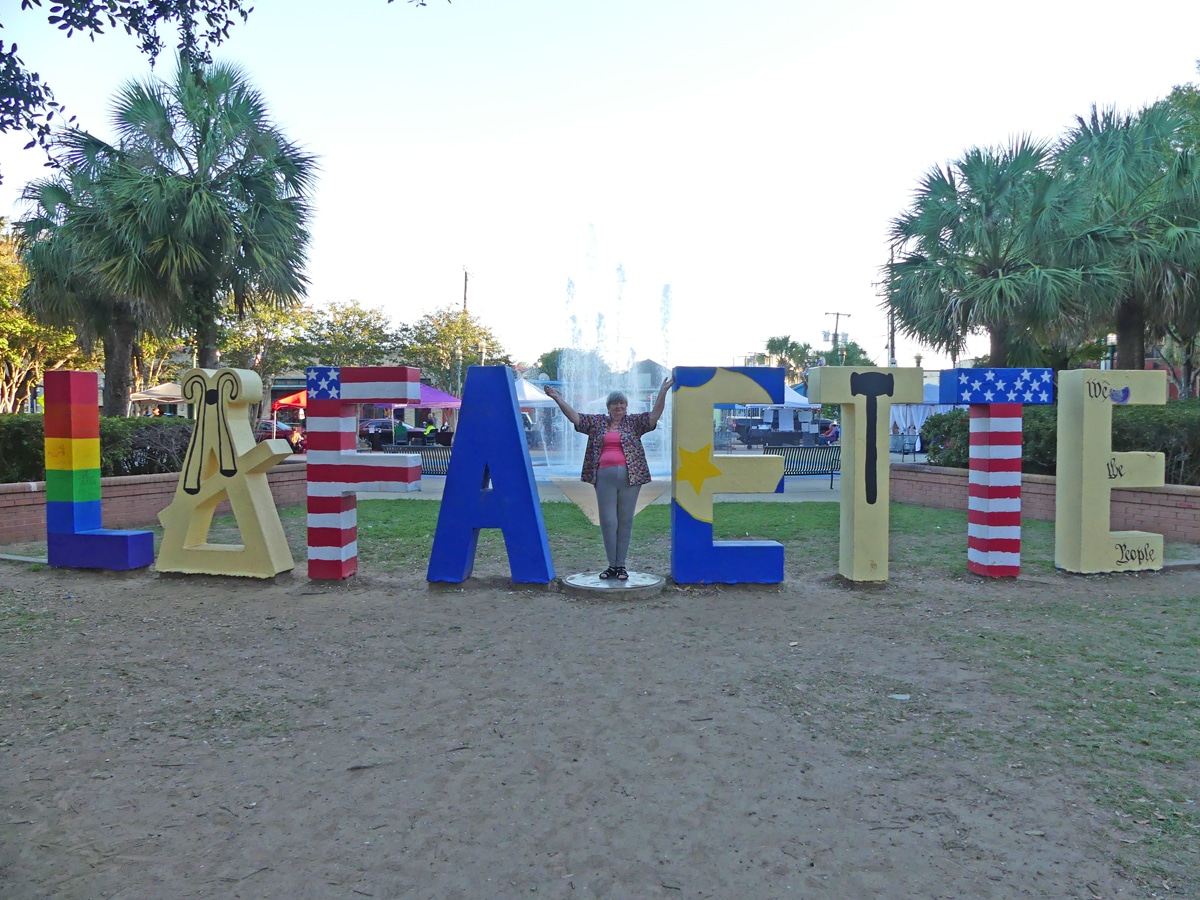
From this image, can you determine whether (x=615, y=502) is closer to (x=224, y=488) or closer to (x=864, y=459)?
(x=864, y=459)

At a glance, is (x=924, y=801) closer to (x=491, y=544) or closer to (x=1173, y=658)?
(x=1173, y=658)

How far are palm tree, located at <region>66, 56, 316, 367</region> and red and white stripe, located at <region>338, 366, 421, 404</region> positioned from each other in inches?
335

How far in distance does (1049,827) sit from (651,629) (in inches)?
126

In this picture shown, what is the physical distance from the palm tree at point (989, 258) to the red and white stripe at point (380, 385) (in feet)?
40.5

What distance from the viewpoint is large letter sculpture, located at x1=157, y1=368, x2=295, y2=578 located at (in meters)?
7.60

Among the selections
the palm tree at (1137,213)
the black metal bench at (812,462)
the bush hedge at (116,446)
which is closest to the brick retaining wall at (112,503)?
the bush hedge at (116,446)

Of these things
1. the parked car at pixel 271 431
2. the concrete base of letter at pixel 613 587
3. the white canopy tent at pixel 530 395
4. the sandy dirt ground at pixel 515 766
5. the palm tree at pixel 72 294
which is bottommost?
the sandy dirt ground at pixel 515 766

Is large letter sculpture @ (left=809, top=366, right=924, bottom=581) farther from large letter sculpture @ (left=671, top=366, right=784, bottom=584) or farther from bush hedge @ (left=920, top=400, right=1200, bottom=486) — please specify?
bush hedge @ (left=920, top=400, right=1200, bottom=486)

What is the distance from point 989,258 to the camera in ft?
55.0

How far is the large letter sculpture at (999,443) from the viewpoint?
25.3ft

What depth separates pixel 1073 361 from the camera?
96.9 feet

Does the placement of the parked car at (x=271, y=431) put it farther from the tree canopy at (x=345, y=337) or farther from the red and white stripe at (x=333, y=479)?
the red and white stripe at (x=333, y=479)

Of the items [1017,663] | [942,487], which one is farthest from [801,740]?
[942,487]

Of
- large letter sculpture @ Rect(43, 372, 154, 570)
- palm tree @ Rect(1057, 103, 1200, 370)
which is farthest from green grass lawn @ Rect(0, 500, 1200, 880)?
palm tree @ Rect(1057, 103, 1200, 370)
